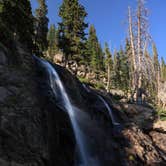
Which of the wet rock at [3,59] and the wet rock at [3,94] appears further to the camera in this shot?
the wet rock at [3,59]

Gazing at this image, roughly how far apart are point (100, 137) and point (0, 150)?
28.0ft

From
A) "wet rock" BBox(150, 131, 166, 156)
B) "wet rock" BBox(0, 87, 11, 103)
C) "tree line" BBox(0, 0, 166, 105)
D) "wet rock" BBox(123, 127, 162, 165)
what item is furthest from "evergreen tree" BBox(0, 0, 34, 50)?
"wet rock" BBox(150, 131, 166, 156)

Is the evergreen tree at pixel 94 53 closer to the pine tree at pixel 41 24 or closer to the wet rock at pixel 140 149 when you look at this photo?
the pine tree at pixel 41 24

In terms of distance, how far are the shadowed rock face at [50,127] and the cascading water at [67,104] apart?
48cm

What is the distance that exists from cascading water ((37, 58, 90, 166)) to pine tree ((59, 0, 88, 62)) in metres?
17.4

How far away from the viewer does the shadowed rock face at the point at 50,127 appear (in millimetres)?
8180

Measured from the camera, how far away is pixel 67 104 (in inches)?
596

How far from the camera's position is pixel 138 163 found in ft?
47.6

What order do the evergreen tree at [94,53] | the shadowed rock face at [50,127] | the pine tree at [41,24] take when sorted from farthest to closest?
the evergreen tree at [94,53], the pine tree at [41,24], the shadowed rock face at [50,127]

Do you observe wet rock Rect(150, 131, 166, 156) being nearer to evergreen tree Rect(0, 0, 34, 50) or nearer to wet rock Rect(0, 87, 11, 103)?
wet rock Rect(0, 87, 11, 103)

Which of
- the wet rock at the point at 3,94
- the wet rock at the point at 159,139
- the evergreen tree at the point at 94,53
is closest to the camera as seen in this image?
the wet rock at the point at 3,94

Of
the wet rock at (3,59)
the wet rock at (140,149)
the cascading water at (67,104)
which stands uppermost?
the wet rock at (3,59)

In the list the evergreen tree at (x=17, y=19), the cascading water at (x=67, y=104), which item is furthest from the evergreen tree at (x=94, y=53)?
the cascading water at (x=67, y=104)

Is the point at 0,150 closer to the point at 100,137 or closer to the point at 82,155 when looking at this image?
the point at 82,155
